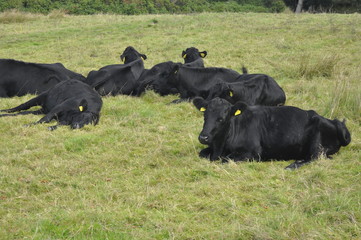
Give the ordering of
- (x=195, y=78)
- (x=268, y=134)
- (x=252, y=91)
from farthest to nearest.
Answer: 1. (x=195, y=78)
2. (x=252, y=91)
3. (x=268, y=134)

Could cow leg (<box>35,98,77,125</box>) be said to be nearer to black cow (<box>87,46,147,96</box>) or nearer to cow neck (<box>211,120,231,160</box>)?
black cow (<box>87,46,147,96</box>)

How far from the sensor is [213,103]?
7.26 meters

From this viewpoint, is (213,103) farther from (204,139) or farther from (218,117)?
(204,139)

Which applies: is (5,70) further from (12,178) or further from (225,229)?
(225,229)

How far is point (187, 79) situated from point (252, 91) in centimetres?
216

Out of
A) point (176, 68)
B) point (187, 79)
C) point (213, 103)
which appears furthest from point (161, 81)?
point (213, 103)

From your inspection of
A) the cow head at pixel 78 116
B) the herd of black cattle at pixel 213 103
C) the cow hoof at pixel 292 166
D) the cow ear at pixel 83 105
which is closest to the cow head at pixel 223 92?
the herd of black cattle at pixel 213 103

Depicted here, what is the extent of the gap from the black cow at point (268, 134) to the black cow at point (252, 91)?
6.56 feet

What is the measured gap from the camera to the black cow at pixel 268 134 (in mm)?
7188

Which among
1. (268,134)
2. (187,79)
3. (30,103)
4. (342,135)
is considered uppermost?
(342,135)

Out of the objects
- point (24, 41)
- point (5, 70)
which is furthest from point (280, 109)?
point (24, 41)

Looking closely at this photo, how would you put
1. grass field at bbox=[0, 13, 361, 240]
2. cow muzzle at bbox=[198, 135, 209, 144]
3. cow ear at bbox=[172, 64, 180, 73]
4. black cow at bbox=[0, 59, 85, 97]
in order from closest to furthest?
grass field at bbox=[0, 13, 361, 240] → cow muzzle at bbox=[198, 135, 209, 144] → black cow at bbox=[0, 59, 85, 97] → cow ear at bbox=[172, 64, 180, 73]

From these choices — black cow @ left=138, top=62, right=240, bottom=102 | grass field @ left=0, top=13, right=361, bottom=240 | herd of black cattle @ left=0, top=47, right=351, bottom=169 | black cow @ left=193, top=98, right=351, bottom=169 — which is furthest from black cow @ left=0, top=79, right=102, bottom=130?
black cow @ left=193, top=98, right=351, bottom=169

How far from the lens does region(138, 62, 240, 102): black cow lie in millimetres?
11586
